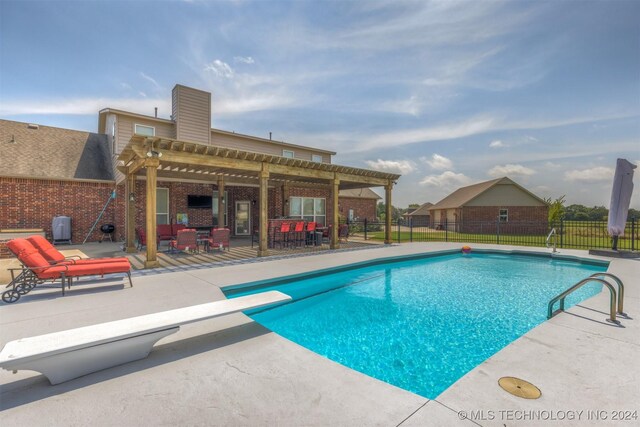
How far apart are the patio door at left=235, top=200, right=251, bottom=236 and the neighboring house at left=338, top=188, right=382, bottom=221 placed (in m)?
8.30

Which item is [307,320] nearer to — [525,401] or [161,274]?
[525,401]

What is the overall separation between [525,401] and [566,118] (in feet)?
44.1

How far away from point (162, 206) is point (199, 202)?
1.66 meters

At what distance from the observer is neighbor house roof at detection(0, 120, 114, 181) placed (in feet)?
36.7

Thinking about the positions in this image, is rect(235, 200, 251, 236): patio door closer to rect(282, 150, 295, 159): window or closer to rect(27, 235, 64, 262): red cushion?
rect(282, 150, 295, 159): window

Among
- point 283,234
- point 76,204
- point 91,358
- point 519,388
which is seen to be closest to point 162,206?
point 76,204

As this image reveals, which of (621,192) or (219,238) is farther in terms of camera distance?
(219,238)

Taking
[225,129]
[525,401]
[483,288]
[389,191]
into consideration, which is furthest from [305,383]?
[225,129]

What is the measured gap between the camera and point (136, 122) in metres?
12.8

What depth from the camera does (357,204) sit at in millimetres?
24406

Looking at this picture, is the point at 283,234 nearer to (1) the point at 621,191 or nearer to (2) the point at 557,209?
(1) the point at 621,191

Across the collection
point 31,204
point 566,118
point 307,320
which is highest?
point 566,118

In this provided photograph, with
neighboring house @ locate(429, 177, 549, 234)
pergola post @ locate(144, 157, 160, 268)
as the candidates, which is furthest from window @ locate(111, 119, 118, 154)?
neighboring house @ locate(429, 177, 549, 234)

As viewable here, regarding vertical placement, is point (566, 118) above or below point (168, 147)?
above
